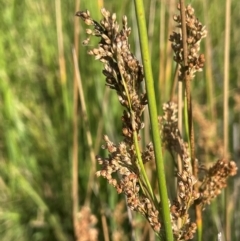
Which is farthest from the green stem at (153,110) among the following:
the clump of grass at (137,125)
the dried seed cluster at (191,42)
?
the dried seed cluster at (191,42)

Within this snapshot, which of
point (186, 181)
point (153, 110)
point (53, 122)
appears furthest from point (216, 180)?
point (53, 122)

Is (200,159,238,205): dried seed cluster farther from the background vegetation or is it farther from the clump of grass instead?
the background vegetation

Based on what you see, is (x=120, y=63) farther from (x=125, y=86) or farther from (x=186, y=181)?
(x=186, y=181)

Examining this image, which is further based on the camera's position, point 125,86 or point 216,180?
point 216,180

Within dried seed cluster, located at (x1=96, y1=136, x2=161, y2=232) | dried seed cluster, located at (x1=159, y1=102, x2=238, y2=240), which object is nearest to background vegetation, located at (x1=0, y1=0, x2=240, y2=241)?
dried seed cluster, located at (x1=159, y1=102, x2=238, y2=240)

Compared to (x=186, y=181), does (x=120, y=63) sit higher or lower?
higher

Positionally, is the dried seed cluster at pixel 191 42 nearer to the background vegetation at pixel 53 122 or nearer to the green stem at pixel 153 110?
the green stem at pixel 153 110

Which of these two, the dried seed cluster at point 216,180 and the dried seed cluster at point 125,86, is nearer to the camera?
the dried seed cluster at point 125,86

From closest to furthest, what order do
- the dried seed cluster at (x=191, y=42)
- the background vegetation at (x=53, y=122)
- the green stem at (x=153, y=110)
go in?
the green stem at (x=153, y=110) → the dried seed cluster at (x=191, y=42) → the background vegetation at (x=53, y=122)

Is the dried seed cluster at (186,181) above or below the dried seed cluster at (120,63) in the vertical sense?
below
